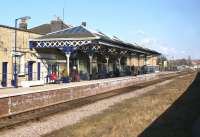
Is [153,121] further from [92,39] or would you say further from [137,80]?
[137,80]

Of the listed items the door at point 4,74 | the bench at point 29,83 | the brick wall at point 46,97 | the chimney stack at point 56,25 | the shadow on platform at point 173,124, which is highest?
the chimney stack at point 56,25

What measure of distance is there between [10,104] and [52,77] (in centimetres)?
1766

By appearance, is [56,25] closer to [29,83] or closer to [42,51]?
[42,51]

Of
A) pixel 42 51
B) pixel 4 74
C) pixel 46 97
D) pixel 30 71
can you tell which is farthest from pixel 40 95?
pixel 42 51

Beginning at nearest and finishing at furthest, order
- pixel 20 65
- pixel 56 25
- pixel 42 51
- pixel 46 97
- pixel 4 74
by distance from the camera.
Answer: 1. pixel 46 97
2. pixel 4 74
3. pixel 20 65
4. pixel 42 51
5. pixel 56 25

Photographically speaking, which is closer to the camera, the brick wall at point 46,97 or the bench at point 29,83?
the brick wall at point 46,97

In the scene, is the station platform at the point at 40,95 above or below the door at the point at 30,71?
below

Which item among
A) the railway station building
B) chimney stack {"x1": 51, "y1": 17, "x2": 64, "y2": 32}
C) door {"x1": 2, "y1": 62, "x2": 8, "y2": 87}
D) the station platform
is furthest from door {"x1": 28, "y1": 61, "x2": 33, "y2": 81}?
chimney stack {"x1": 51, "y1": 17, "x2": 64, "y2": 32}

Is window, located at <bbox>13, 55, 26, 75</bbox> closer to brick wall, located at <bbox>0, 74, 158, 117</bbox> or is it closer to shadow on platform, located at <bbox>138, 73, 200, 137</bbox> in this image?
brick wall, located at <bbox>0, 74, 158, 117</bbox>

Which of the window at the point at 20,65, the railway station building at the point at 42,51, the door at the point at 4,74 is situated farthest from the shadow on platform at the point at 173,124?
the window at the point at 20,65

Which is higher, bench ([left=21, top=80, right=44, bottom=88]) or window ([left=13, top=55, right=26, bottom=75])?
window ([left=13, top=55, right=26, bottom=75])

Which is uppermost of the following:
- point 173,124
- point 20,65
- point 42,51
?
point 42,51

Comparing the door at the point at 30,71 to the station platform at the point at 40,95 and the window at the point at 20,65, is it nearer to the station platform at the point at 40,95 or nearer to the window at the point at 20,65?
the window at the point at 20,65

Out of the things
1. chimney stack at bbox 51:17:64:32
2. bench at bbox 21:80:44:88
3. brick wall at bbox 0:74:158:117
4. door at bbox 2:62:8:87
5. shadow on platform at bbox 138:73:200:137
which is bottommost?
shadow on platform at bbox 138:73:200:137
